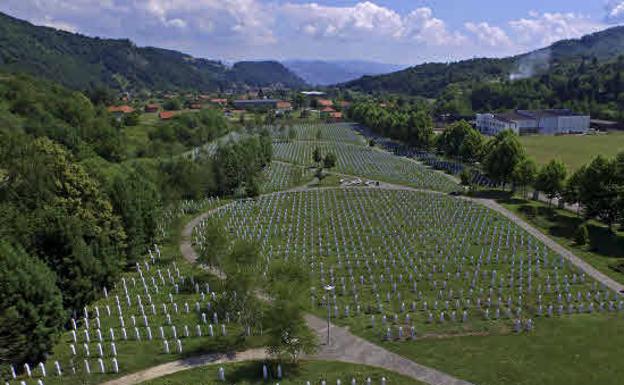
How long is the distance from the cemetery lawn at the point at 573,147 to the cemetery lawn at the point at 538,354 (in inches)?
2288

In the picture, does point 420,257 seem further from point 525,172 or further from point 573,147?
point 573,147

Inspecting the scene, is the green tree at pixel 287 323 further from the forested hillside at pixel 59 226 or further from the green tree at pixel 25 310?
the forested hillside at pixel 59 226

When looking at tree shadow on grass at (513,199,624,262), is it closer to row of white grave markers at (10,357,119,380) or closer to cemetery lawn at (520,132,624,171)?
cemetery lawn at (520,132,624,171)

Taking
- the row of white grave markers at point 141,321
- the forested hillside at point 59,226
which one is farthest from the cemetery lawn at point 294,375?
the forested hillside at point 59,226

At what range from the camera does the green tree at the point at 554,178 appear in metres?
50.2

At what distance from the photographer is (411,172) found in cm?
7588

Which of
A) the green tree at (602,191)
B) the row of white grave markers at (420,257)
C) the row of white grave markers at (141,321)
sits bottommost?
the row of white grave markers at (141,321)

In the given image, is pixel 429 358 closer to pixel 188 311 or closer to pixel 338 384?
pixel 338 384

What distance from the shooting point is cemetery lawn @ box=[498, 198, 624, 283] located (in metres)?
35.4

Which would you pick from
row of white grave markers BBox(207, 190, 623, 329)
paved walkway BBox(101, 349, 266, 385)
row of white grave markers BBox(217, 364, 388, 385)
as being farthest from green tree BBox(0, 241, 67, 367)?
row of white grave markers BBox(207, 190, 623, 329)

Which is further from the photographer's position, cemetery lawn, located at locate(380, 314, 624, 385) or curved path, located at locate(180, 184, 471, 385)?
curved path, located at locate(180, 184, 471, 385)

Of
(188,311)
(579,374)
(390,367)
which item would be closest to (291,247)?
(188,311)

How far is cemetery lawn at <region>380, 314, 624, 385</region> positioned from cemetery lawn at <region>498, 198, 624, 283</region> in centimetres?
1045

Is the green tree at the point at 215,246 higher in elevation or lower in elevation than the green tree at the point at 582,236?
higher
